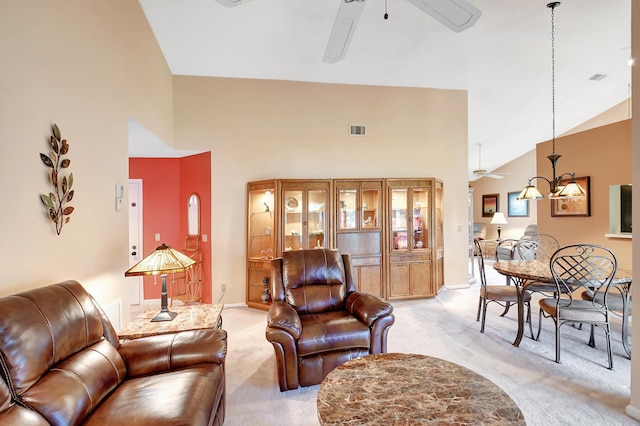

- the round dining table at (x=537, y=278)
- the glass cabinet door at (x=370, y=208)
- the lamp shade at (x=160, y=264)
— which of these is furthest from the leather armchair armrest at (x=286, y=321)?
the glass cabinet door at (x=370, y=208)

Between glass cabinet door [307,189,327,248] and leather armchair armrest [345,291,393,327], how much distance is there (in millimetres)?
1871

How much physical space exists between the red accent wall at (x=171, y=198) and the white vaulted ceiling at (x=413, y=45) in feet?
4.88

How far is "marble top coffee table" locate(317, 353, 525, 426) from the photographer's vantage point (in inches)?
52.9

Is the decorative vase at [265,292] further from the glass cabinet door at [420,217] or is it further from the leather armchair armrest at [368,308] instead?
the glass cabinet door at [420,217]

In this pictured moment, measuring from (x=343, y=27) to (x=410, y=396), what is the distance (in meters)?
2.75

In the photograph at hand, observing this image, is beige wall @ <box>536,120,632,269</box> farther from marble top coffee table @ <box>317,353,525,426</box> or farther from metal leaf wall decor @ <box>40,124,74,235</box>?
metal leaf wall decor @ <box>40,124,74,235</box>

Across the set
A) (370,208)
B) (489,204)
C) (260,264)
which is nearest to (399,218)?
(370,208)

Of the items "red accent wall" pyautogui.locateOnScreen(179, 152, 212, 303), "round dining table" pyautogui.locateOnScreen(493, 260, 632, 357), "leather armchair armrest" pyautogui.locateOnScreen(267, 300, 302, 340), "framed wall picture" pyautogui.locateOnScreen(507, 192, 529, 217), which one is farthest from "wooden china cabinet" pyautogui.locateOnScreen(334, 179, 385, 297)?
"framed wall picture" pyautogui.locateOnScreen(507, 192, 529, 217)

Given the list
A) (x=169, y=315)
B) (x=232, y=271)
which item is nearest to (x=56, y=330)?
(x=169, y=315)

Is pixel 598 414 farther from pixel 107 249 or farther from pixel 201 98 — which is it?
pixel 201 98

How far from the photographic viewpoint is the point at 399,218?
16.4 ft

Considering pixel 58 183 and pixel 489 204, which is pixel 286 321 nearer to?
pixel 58 183

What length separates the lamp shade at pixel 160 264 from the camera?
7.91 feet

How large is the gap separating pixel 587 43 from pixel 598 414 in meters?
4.61
